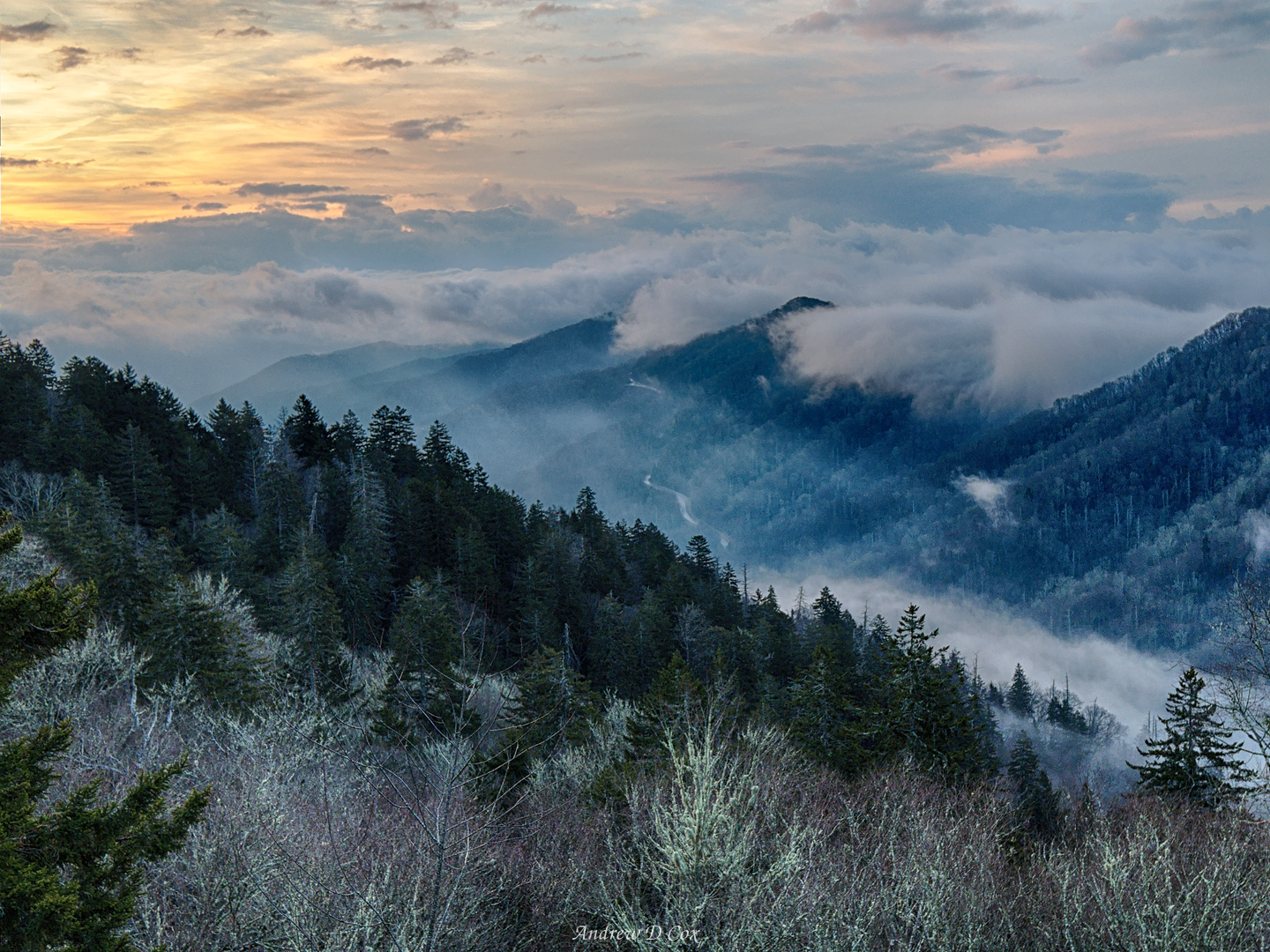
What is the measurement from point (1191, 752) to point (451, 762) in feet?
99.7

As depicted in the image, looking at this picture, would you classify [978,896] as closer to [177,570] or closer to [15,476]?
[177,570]

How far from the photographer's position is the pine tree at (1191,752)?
28.7 m

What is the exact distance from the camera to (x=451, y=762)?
10.5 m

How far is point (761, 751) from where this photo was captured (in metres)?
21.4

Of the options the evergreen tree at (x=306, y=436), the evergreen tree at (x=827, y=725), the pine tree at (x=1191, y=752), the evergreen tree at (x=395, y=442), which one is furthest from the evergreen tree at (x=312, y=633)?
the evergreen tree at (x=395, y=442)

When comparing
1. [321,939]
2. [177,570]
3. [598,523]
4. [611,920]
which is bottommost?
[598,523]

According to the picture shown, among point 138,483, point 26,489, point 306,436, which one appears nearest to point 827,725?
point 138,483

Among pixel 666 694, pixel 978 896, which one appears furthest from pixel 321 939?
pixel 666 694

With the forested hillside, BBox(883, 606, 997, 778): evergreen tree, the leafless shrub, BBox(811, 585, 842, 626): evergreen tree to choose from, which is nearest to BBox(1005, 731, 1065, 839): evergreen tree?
the forested hillside

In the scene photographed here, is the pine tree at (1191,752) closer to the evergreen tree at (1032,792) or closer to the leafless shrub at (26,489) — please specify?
the evergreen tree at (1032,792)

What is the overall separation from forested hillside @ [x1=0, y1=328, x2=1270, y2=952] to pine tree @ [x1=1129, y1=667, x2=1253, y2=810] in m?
0.18

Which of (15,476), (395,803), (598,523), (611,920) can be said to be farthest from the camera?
(598,523)

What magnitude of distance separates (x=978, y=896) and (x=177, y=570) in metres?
44.0

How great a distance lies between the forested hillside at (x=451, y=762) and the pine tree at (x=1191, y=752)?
7.3 inches
